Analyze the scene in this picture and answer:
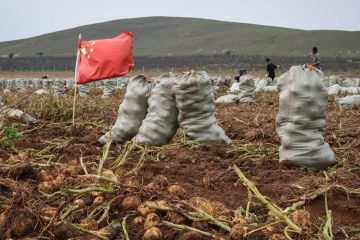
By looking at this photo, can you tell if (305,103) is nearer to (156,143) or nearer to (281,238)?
(156,143)

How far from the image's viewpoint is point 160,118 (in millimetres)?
6102

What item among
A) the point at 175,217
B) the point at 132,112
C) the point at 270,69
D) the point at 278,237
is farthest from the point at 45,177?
the point at 270,69

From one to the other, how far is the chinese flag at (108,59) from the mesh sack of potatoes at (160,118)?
2.13 meters

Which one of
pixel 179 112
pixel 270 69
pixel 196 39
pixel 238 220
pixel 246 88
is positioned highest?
pixel 238 220

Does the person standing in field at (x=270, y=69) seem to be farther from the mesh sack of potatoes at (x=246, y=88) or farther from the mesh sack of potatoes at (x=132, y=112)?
the mesh sack of potatoes at (x=132, y=112)

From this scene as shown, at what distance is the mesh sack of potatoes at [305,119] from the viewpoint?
4.79 m

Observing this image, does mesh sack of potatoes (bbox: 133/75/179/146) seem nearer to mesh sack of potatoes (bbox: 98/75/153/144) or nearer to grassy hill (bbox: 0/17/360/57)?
mesh sack of potatoes (bbox: 98/75/153/144)

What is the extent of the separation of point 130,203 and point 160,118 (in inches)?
124

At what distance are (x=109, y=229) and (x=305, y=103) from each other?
2.62m

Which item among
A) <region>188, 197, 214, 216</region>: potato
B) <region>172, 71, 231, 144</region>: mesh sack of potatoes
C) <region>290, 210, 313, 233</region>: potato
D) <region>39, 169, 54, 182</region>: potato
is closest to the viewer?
<region>290, 210, 313, 233</region>: potato

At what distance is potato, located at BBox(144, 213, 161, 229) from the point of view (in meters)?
2.80

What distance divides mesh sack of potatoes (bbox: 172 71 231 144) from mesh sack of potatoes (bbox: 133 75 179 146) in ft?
0.55

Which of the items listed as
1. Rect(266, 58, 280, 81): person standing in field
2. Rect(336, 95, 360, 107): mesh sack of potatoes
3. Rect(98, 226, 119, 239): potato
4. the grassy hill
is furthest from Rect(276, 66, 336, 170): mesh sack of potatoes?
the grassy hill

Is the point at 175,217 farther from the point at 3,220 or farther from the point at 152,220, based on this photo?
the point at 3,220
